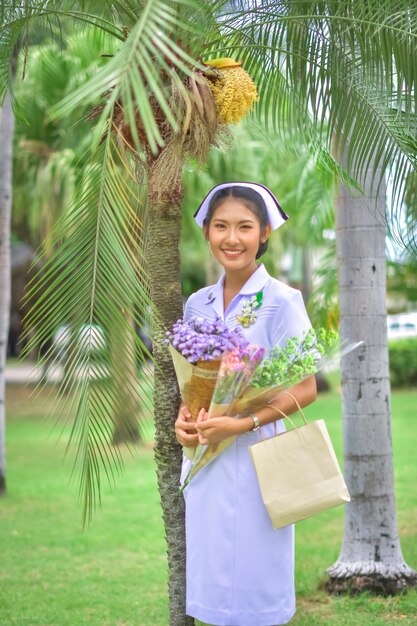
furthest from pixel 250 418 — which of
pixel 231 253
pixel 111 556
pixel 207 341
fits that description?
pixel 111 556

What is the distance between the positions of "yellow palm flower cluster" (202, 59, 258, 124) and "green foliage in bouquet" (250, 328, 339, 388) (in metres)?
1.09

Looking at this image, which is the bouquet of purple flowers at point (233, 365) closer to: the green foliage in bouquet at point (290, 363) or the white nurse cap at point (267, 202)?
the green foliage in bouquet at point (290, 363)

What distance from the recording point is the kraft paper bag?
3.43m

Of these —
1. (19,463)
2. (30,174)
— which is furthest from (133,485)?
(30,174)

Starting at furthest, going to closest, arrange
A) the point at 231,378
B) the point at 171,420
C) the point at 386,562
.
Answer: the point at 386,562 → the point at 171,420 → the point at 231,378

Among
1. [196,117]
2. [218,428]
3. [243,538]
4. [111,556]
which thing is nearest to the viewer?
[218,428]

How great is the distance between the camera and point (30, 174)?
1708 cm

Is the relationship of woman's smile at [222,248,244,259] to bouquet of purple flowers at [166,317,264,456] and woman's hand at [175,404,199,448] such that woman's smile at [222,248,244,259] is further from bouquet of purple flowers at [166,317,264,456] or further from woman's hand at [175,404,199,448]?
woman's hand at [175,404,199,448]

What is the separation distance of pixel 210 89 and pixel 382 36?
85 centimetres

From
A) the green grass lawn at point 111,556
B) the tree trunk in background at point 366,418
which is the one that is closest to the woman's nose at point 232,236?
the green grass lawn at point 111,556

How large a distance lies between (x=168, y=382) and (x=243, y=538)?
855mm

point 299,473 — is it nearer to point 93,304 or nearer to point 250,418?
point 250,418

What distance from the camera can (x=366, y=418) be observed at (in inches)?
220

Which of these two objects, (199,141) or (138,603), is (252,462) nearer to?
(199,141)
